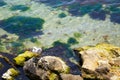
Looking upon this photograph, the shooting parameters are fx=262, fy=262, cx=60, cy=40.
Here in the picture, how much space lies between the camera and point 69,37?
99.4 ft

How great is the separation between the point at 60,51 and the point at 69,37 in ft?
11.0

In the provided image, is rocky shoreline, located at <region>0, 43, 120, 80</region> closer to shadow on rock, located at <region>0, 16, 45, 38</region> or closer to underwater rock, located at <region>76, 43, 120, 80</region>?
underwater rock, located at <region>76, 43, 120, 80</region>

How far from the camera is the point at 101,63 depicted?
20031 mm

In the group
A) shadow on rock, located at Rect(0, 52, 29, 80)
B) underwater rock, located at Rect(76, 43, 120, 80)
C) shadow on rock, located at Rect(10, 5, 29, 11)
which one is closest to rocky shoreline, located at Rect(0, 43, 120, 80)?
underwater rock, located at Rect(76, 43, 120, 80)

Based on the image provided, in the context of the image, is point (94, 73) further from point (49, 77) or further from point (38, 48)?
point (38, 48)

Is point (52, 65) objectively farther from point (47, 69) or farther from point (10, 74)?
point (10, 74)

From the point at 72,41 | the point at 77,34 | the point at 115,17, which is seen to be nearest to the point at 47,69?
the point at 72,41

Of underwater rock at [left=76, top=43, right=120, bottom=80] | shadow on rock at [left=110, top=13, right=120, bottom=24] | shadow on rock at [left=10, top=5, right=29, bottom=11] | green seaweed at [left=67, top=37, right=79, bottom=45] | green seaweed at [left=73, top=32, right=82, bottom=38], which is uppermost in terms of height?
shadow on rock at [left=10, top=5, right=29, bottom=11]

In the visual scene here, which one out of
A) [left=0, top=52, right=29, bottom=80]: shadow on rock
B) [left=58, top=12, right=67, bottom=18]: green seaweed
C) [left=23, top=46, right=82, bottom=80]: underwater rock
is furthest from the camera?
[left=58, top=12, right=67, bottom=18]: green seaweed

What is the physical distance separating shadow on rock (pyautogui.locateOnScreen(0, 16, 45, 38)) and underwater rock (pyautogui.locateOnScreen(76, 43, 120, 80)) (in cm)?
1100

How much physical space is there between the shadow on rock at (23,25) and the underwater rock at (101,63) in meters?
11.0

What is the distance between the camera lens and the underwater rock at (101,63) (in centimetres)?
1921

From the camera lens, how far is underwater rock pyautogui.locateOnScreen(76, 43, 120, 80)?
19209mm

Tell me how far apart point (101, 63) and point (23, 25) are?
1586cm
